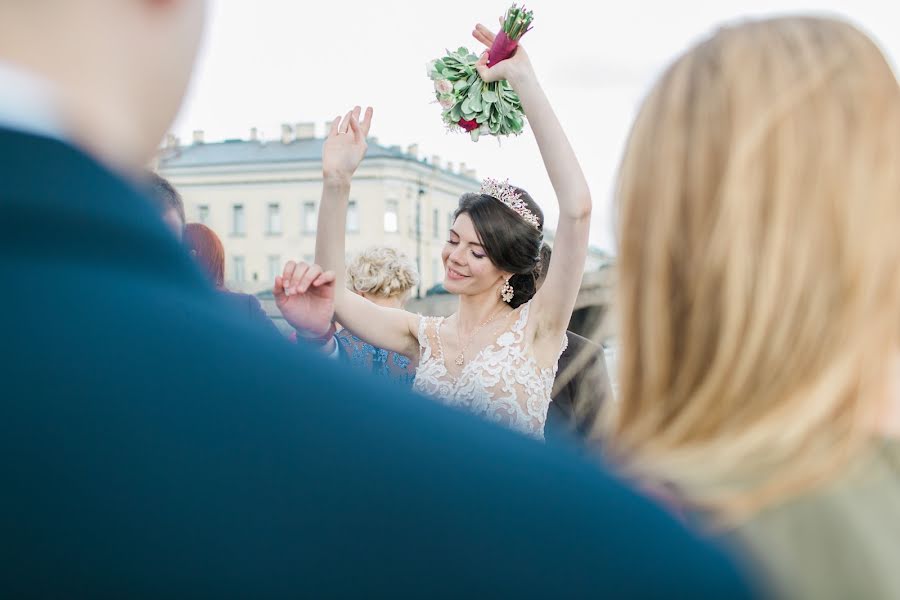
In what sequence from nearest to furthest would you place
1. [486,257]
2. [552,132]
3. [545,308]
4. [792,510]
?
[792,510], [552,132], [545,308], [486,257]

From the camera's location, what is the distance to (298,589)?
0.36 metres

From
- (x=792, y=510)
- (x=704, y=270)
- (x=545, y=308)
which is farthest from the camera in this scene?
(x=545, y=308)

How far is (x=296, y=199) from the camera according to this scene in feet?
167

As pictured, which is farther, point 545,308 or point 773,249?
point 545,308

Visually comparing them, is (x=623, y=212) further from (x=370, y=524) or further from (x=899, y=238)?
(x=370, y=524)

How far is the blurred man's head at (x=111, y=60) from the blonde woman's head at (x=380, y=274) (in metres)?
5.34

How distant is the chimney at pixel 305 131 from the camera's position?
5309 cm

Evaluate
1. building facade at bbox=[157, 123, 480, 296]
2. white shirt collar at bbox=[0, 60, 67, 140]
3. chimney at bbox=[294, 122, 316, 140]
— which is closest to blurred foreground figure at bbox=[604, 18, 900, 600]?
white shirt collar at bbox=[0, 60, 67, 140]

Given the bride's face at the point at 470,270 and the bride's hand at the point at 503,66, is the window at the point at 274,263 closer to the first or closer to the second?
the bride's face at the point at 470,270

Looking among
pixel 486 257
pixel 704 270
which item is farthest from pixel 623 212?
pixel 486 257

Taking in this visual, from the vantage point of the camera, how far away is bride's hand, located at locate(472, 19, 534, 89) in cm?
322

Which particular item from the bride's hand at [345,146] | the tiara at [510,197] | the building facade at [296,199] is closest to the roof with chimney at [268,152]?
the building facade at [296,199]

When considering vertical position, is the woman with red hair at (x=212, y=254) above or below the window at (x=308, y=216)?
below

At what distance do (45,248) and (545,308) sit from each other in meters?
3.51
